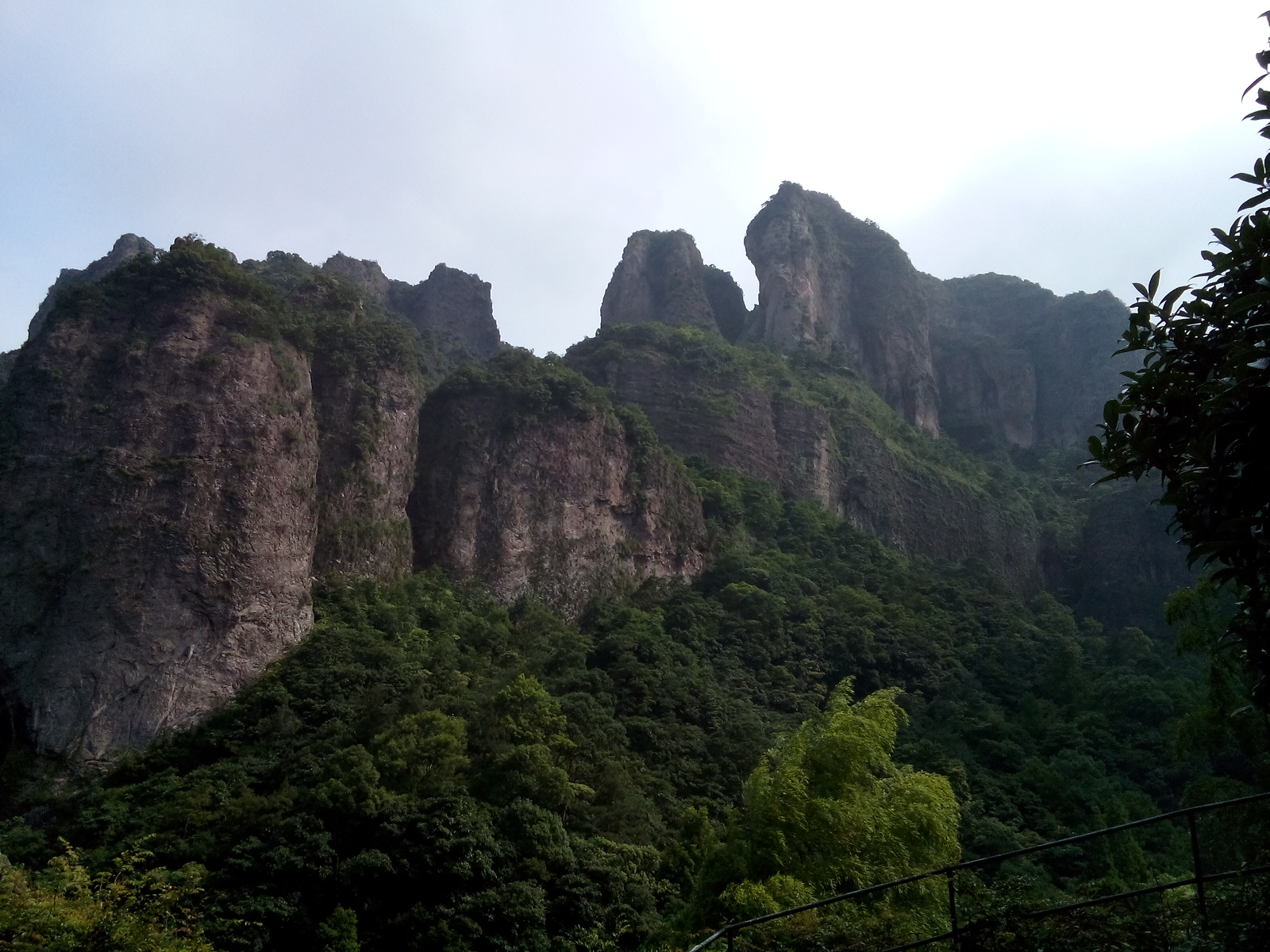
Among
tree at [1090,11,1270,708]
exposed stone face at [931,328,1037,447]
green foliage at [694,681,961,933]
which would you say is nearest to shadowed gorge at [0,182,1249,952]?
green foliage at [694,681,961,933]

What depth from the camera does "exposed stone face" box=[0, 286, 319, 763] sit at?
80.3 ft

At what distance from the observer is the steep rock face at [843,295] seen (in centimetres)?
7150

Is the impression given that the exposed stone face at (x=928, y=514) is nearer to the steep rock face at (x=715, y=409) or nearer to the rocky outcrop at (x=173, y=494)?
the steep rock face at (x=715, y=409)

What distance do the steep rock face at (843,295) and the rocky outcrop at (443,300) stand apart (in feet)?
60.4

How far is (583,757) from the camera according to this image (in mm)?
24125

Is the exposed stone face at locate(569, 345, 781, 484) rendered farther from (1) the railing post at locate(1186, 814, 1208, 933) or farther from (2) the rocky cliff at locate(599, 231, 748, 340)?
(1) the railing post at locate(1186, 814, 1208, 933)

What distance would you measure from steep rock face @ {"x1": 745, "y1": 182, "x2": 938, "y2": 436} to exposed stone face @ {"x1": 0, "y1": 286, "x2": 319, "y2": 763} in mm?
44301

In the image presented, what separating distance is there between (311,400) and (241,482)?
5.64 m

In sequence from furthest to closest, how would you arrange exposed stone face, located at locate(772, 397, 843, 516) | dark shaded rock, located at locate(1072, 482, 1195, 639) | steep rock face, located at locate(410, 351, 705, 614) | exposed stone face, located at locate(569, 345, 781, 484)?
exposed stone face, located at locate(772, 397, 843, 516) < exposed stone face, located at locate(569, 345, 781, 484) < dark shaded rock, located at locate(1072, 482, 1195, 639) < steep rock face, located at locate(410, 351, 705, 614)

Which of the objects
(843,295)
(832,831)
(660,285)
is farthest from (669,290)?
(832,831)

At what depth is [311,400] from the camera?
34.0 meters

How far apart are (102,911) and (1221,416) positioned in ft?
50.0

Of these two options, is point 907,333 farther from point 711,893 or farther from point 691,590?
point 711,893

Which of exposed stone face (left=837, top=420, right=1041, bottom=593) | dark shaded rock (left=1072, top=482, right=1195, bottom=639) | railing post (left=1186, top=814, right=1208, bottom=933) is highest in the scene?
A: exposed stone face (left=837, top=420, right=1041, bottom=593)
